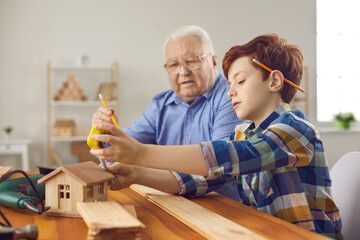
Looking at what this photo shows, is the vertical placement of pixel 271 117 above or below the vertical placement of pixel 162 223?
above

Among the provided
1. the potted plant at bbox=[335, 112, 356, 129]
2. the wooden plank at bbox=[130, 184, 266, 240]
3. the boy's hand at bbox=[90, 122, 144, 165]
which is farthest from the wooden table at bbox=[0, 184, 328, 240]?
the potted plant at bbox=[335, 112, 356, 129]

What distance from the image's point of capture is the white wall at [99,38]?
416 cm

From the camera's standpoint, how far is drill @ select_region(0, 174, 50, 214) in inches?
35.0

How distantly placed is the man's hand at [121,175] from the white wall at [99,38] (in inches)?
134

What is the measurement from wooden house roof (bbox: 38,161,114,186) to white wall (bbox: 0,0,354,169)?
11.5 feet

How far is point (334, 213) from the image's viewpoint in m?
1.02

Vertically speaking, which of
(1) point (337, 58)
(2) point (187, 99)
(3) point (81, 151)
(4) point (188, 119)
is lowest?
(3) point (81, 151)

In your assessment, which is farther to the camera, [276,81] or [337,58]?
[337,58]

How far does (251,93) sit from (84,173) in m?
0.52

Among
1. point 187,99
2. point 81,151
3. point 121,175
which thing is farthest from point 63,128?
point 121,175

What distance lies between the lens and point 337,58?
5.05m

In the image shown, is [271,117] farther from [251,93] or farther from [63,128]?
[63,128]

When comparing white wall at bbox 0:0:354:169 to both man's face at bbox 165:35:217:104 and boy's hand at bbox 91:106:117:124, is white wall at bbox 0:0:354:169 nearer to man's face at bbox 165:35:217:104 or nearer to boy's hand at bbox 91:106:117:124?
man's face at bbox 165:35:217:104

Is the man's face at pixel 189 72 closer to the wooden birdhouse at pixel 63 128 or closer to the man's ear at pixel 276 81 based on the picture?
the man's ear at pixel 276 81
